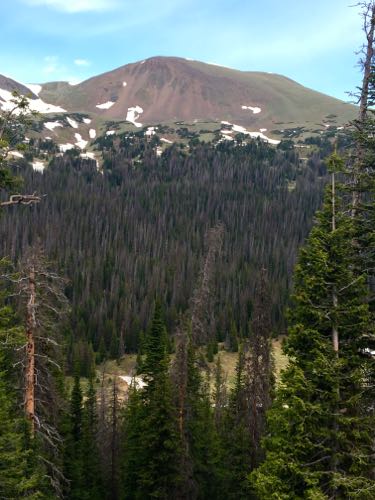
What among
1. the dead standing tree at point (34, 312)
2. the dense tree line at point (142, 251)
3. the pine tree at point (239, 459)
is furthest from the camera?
the dense tree line at point (142, 251)

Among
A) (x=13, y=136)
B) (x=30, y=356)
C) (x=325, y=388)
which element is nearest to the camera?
(x=325, y=388)

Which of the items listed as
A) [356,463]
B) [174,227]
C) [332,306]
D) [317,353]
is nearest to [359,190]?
[332,306]

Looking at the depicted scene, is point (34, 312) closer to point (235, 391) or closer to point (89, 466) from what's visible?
point (89, 466)

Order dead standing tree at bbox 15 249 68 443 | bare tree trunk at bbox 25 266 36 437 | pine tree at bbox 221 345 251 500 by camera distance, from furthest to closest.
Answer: pine tree at bbox 221 345 251 500
bare tree trunk at bbox 25 266 36 437
dead standing tree at bbox 15 249 68 443

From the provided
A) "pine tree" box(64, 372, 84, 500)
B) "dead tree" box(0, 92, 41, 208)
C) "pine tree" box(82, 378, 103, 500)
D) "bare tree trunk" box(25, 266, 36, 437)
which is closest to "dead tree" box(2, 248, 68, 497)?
Answer: "bare tree trunk" box(25, 266, 36, 437)

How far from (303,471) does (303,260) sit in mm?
5729

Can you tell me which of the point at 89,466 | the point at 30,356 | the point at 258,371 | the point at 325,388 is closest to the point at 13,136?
the point at 30,356

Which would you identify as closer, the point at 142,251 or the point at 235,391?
the point at 235,391

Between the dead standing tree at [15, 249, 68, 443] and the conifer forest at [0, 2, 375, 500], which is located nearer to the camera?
the conifer forest at [0, 2, 375, 500]

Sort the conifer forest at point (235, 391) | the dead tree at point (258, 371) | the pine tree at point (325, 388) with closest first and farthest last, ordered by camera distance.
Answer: the pine tree at point (325, 388), the conifer forest at point (235, 391), the dead tree at point (258, 371)

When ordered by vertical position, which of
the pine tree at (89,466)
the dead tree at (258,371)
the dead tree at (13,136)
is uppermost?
the dead tree at (13,136)

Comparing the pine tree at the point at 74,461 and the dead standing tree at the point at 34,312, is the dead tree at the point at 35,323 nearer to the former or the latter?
the dead standing tree at the point at 34,312

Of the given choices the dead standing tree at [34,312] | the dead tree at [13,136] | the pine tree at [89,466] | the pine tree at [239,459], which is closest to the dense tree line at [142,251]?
the pine tree at [89,466]

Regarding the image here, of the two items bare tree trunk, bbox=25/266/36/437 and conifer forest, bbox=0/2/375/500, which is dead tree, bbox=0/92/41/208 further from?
bare tree trunk, bbox=25/266/36/437
